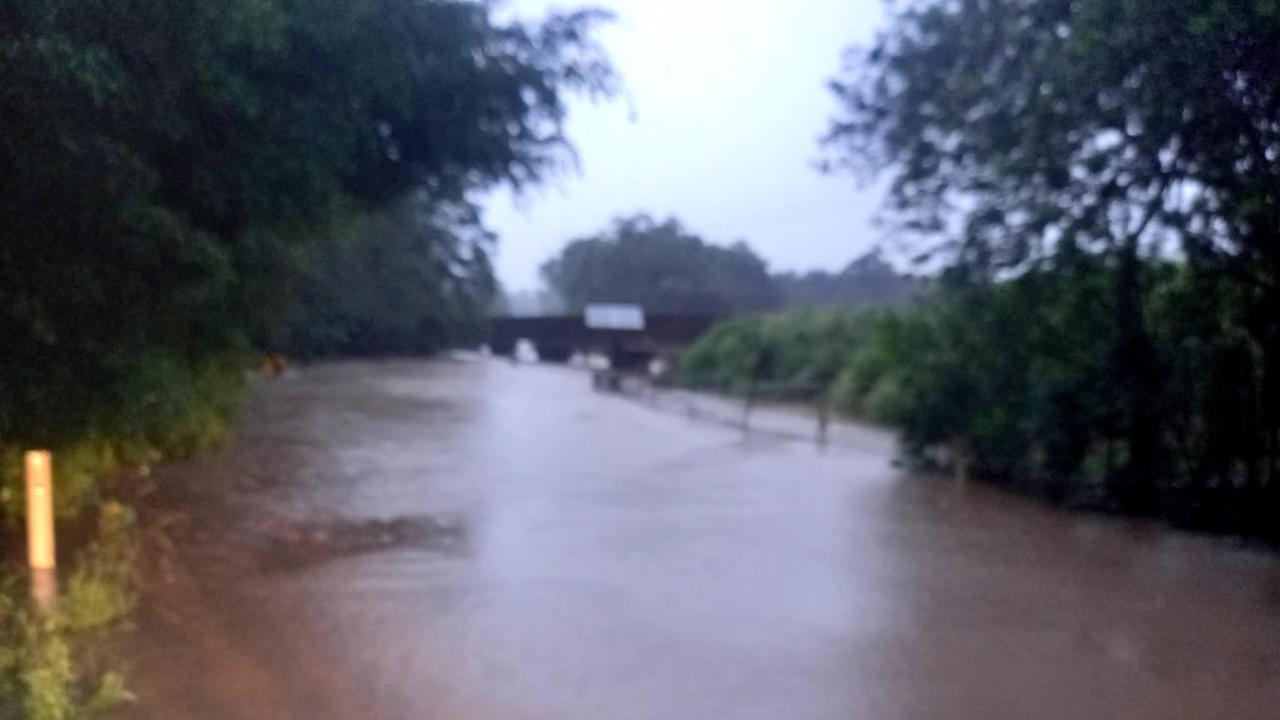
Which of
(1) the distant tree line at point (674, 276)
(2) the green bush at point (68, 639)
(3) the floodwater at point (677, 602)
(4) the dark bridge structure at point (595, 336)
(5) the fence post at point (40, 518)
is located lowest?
(3) the floodwater at point (677, 602)

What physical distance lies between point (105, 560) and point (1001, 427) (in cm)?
1013

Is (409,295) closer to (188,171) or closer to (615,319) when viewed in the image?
(615,319)

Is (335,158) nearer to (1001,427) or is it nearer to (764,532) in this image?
(764,532)

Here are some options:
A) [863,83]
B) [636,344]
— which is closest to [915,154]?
[863,83]

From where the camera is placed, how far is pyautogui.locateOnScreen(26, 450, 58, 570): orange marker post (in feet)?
34.1

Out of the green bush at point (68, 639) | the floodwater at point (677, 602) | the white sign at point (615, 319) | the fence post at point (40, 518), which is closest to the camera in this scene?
the green bush at point (68, 639)

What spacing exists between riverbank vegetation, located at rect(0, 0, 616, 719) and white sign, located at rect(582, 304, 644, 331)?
111ft

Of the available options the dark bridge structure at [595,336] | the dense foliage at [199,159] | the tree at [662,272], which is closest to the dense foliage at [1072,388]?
the dense foliage at [199,159]

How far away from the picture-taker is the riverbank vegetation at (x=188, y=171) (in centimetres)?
928

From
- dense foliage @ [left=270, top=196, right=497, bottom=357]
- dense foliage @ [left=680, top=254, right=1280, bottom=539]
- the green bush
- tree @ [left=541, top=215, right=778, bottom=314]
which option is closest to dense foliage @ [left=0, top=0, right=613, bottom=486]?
the green bush

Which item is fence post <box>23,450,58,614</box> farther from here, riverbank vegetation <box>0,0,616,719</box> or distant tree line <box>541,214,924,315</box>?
distant tree line <box>541,214,924,315</box>

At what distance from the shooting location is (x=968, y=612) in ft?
36.4

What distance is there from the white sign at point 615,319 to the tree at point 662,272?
214cm

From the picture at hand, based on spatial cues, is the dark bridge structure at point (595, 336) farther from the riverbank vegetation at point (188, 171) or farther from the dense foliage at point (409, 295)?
the riverbank vegetation at point (188, 171)
